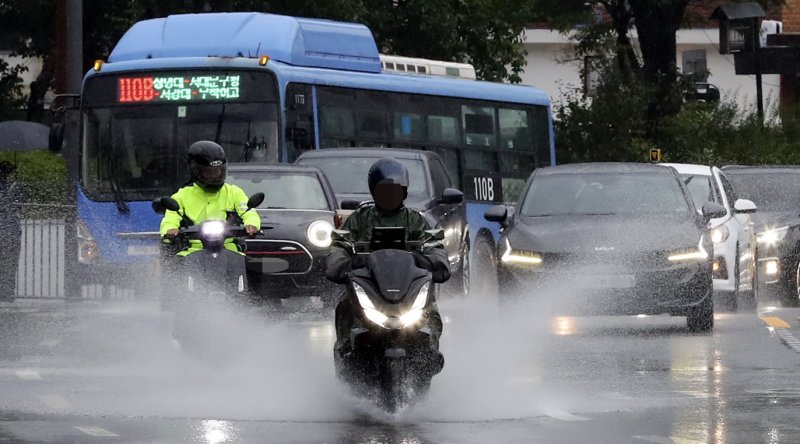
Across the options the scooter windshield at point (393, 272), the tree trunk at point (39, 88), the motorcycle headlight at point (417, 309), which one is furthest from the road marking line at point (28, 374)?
the tree trunk at point (39, 88)

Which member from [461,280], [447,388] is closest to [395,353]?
[447,388]

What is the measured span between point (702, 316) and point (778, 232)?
813cm

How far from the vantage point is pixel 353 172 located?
2378 cm

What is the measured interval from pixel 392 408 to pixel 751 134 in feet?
123

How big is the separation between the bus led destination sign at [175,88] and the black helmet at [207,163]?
36.8 ft

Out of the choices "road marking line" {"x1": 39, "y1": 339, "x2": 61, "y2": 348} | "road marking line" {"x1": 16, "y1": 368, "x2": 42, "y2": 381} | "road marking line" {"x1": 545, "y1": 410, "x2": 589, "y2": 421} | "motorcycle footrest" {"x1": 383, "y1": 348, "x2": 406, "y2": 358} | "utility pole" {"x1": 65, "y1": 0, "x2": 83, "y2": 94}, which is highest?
"utility pole" {"x1": 65, "y1": 0, "x2": 83, "y2": 94}

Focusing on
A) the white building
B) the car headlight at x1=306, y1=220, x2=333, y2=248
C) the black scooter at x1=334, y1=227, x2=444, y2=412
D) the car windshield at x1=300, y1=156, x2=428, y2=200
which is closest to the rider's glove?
the black scooter at x1=334, y1=227, x2=444, y2=412

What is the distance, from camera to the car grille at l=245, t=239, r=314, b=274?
67.1 feet

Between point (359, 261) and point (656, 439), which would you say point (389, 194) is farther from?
point (656, 439)

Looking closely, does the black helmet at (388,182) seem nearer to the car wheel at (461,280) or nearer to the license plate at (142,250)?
the car wheel at (461,280)

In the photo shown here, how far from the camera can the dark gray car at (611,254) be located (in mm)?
17984

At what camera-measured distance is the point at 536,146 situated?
31219 millimetres

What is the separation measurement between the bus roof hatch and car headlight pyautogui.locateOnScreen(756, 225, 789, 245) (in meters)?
5.63

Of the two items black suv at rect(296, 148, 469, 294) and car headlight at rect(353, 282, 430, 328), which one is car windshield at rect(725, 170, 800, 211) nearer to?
black suv at rect(296, 148, 469, 294)
